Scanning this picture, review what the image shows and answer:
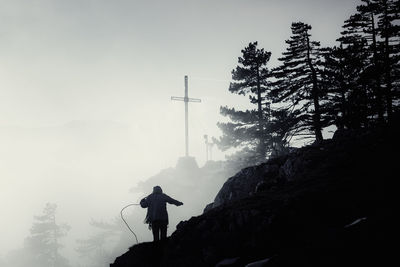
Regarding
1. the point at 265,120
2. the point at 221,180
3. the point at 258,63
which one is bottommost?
the point at 221,180

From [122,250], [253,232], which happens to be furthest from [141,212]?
[253,232]

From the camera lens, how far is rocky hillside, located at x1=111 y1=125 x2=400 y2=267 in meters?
5.86

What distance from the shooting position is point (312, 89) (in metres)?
24.0

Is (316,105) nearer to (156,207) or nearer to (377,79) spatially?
(377,79)

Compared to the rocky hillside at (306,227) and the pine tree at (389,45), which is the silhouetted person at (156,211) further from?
the pine tree at (389,45)

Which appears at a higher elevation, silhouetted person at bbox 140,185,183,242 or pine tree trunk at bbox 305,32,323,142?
pine tree trunk at bbox 305,32,323,142

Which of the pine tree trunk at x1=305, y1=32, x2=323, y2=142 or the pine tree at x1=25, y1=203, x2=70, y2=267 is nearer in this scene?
the pine tree trunk at x1=305, y1=32, x2=323, y2=142

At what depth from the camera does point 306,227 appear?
8773 millimetres

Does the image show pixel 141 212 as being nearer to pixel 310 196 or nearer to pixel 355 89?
pixel 355 89

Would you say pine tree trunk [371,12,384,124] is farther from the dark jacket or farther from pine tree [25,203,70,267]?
pine tree [25,203,70,267]

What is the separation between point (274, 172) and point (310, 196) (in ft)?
28.1

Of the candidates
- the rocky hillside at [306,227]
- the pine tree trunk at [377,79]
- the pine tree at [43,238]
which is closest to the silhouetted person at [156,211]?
the rocky hillside at [306,227]

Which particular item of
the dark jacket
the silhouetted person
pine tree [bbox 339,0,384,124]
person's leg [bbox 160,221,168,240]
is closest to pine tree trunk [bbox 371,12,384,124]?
pine tree [bbox 339,0,384,124]

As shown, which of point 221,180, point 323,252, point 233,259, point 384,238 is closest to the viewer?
point 384,238
